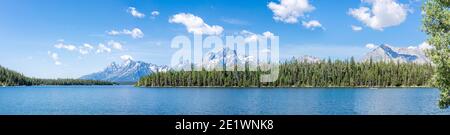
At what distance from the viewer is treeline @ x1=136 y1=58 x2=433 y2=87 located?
4441 inches

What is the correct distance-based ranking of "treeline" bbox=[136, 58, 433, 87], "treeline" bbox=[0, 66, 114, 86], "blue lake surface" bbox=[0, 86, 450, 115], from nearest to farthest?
"blue lake surface" bbox=[0, 86, 450, 115]
"treeline" bbox=[136, 58, 433, 87]
"treeline" bbox=[0, 66, 114, 86]

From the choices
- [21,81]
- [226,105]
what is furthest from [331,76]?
[21,81]

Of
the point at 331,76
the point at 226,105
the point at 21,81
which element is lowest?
the point at 226,105

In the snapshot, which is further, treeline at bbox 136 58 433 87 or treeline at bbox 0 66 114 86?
treeline at bbox 0 66 114 86

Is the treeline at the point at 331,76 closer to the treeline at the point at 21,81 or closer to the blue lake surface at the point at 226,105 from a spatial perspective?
the blue lake surface at the point at 226,105

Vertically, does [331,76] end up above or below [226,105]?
above

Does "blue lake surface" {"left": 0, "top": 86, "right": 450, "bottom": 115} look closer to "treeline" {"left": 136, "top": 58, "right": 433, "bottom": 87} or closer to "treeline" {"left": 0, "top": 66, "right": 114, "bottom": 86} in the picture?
"treeline" {"left": 136, "top": 58, "right": 433, "bottom": 87}

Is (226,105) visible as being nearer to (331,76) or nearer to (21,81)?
(331,76)

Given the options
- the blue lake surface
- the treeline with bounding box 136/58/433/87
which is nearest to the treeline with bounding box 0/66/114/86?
the treeline with bounding box 136/58/433/87

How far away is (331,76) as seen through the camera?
11788 centimetres

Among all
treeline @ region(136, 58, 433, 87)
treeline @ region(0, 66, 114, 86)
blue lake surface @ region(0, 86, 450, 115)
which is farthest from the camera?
treeline @ region(0, 66, 114, 86)

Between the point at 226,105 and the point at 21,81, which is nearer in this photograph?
the point at 226,105
